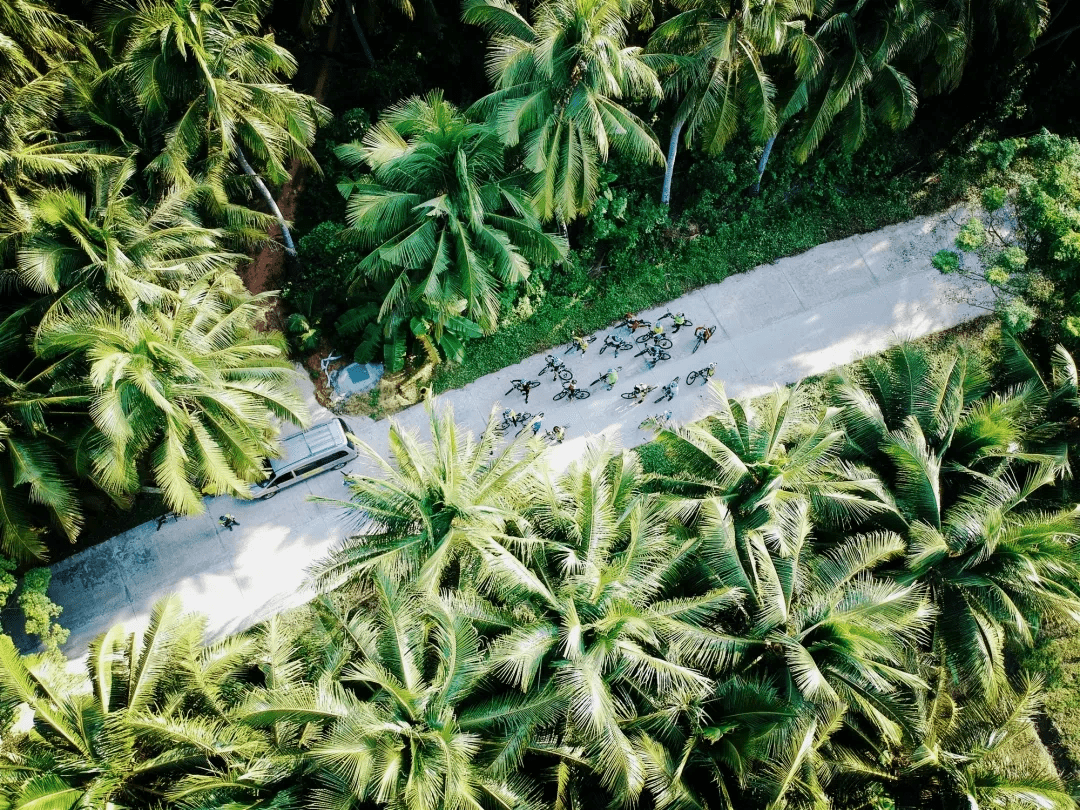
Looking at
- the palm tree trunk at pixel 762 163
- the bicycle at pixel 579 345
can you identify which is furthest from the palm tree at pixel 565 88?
the palm tree trunk at pixel 762 163

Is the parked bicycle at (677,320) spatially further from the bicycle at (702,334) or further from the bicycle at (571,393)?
the bicycle at (571,393)

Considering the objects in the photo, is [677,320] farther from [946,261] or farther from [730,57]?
[946,261]

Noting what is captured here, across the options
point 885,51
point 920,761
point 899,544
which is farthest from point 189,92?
point 920,761

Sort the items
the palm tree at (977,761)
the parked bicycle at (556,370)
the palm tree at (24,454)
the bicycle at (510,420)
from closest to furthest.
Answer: the palm tree at (977,761)
the palm tree at (24,454)
the bicycle at (510,420)
the parked bicycle at (556,370)

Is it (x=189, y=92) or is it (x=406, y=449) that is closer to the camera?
(x=406, y=449)

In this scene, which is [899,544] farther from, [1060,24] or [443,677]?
[1060,24]

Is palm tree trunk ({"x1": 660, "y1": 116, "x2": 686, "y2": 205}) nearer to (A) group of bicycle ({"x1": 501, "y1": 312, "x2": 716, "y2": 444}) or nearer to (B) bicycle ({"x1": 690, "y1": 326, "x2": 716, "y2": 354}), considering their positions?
(A) group of bicycle ({"x1": 501, "y1": 312, "x2": 716, "y2": 444})
